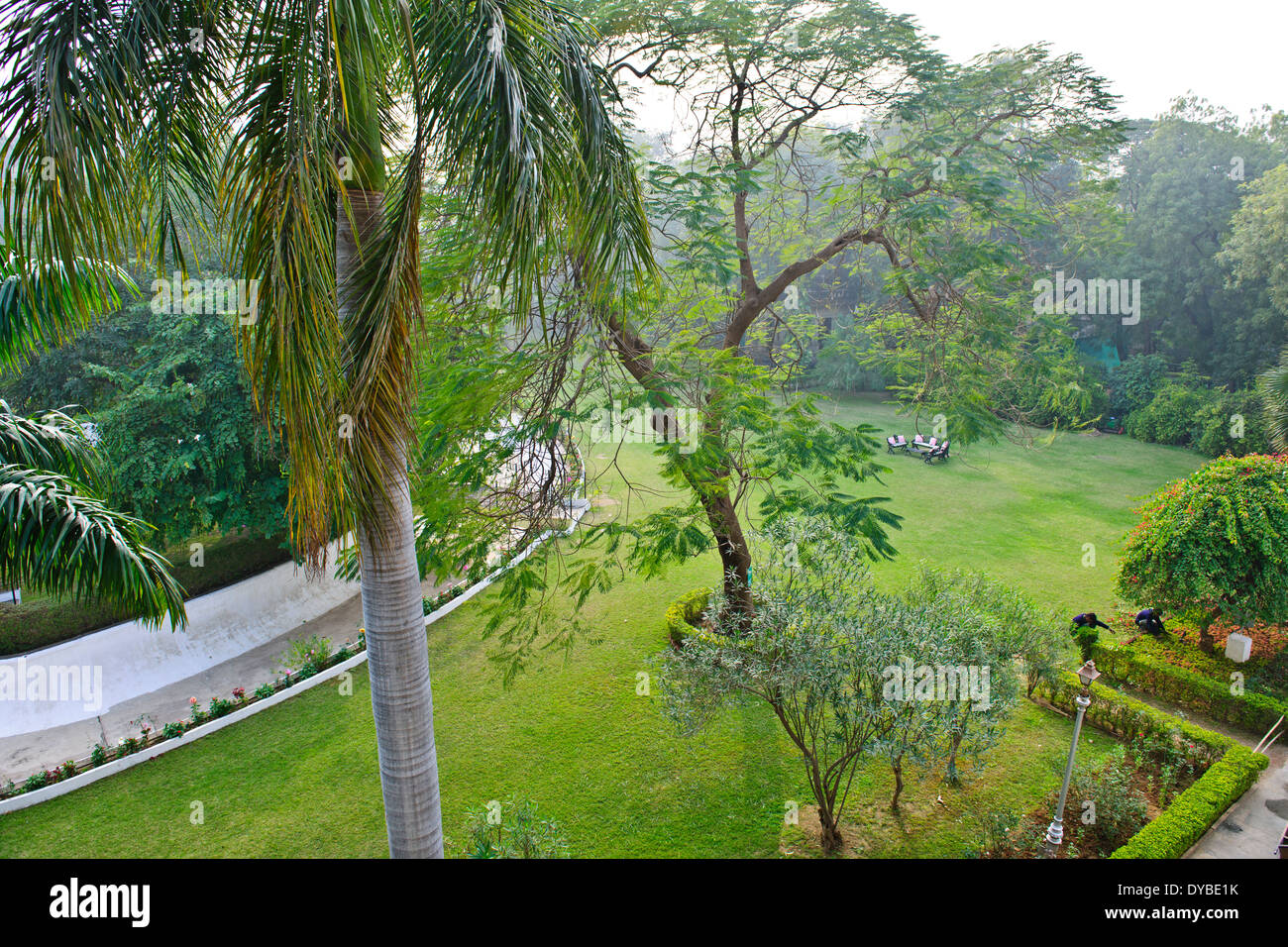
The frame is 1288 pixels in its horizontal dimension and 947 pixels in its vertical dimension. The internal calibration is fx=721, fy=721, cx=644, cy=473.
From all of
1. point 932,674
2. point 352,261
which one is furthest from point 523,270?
point 932,674

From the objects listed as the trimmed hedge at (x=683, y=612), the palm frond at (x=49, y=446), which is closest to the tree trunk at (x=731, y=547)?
the trimmed hedge at (x=683, y=612)

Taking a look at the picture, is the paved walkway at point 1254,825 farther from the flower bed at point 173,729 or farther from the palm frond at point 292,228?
the flower bed at point 173,729

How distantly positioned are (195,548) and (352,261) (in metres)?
10.4

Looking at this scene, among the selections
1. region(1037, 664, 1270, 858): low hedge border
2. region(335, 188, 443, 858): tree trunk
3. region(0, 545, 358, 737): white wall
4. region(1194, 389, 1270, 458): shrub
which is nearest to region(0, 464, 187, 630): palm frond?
region(335, 188, 443, 858): tree trunk

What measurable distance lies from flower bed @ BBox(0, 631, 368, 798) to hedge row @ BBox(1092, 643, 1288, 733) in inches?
407

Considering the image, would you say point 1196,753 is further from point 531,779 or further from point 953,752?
point 531,779

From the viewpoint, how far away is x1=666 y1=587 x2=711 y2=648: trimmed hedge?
11220 millimetres

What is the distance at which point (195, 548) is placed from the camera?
12.3m

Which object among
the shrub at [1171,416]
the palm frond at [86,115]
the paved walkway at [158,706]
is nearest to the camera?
the palm frond at [86,115]

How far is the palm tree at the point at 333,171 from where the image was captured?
2965 mm

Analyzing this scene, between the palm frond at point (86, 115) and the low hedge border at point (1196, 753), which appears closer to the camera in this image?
the palm frond at point (86, 115)

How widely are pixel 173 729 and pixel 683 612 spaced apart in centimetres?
712

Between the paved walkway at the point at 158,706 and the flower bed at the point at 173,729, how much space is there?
0.77 feet

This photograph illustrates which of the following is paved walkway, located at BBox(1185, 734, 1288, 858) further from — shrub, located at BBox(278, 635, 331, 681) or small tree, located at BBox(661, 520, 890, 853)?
shrub, located at BBox(278, 635, 331, 681)
